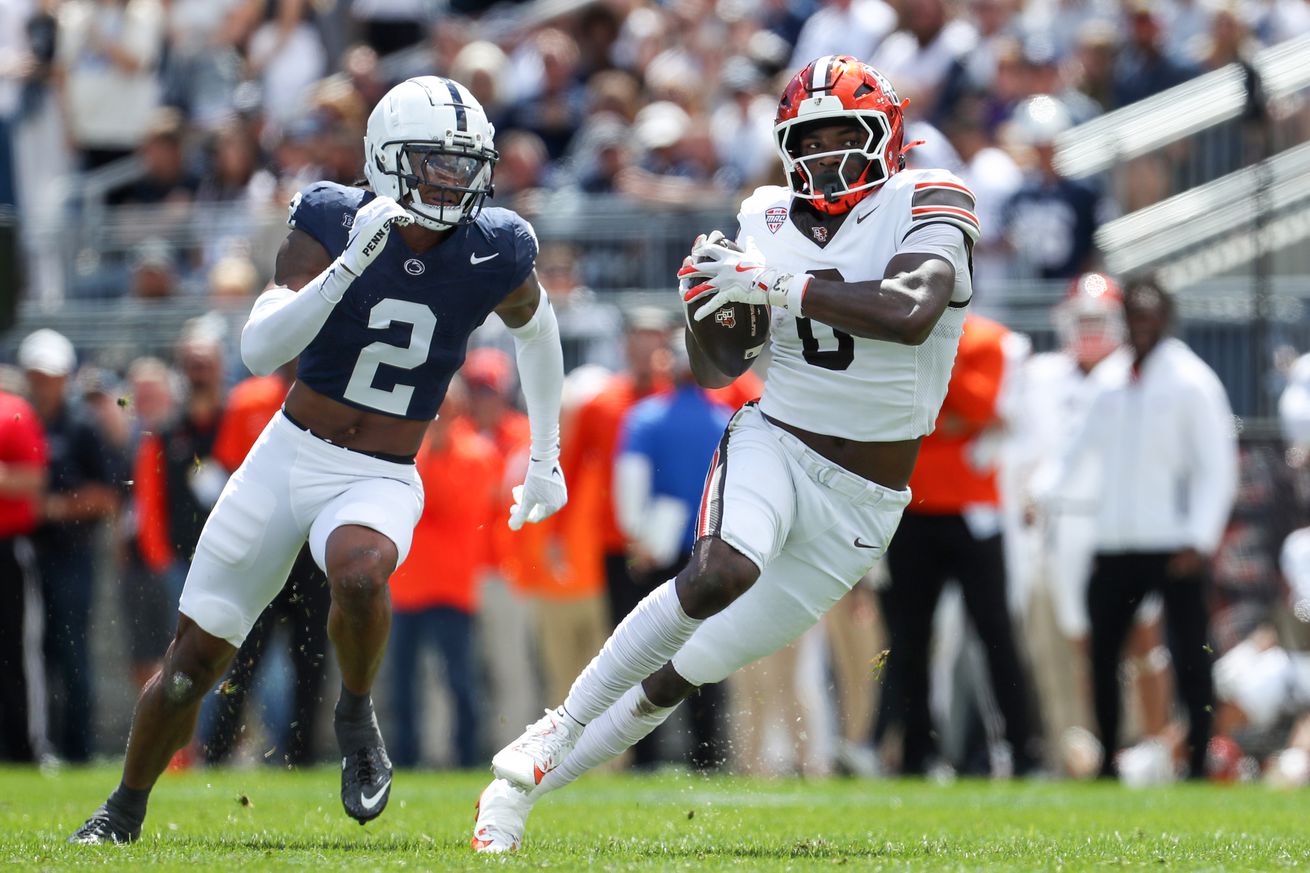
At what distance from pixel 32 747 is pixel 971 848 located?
620cm

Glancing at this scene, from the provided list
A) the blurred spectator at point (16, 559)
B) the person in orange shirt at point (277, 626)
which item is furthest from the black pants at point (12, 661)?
the person in orange shirt at point (277, 626)

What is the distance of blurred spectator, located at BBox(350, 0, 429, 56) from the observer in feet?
51.7

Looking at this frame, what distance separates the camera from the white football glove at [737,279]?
18.4 feet

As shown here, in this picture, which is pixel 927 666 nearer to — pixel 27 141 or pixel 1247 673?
pixel 1247 673

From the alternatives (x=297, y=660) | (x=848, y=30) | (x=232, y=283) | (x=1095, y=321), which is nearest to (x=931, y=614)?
(x=1095, y=321)

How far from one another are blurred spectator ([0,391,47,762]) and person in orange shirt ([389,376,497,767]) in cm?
188

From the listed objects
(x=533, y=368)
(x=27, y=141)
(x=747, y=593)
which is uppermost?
(x=27, y=141)

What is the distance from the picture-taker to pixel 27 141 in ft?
49.9

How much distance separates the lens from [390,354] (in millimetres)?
5980

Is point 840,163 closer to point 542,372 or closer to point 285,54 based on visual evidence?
point 542,372

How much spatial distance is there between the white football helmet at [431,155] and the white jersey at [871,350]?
Answer: 36.5 inches

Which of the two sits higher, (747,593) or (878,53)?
(878,53)

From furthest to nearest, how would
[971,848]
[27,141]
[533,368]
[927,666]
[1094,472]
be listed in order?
[27,141] < [1094,472] < [927,666] < [533,368] < [971,848]

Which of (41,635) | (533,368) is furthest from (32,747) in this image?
(533,368)
